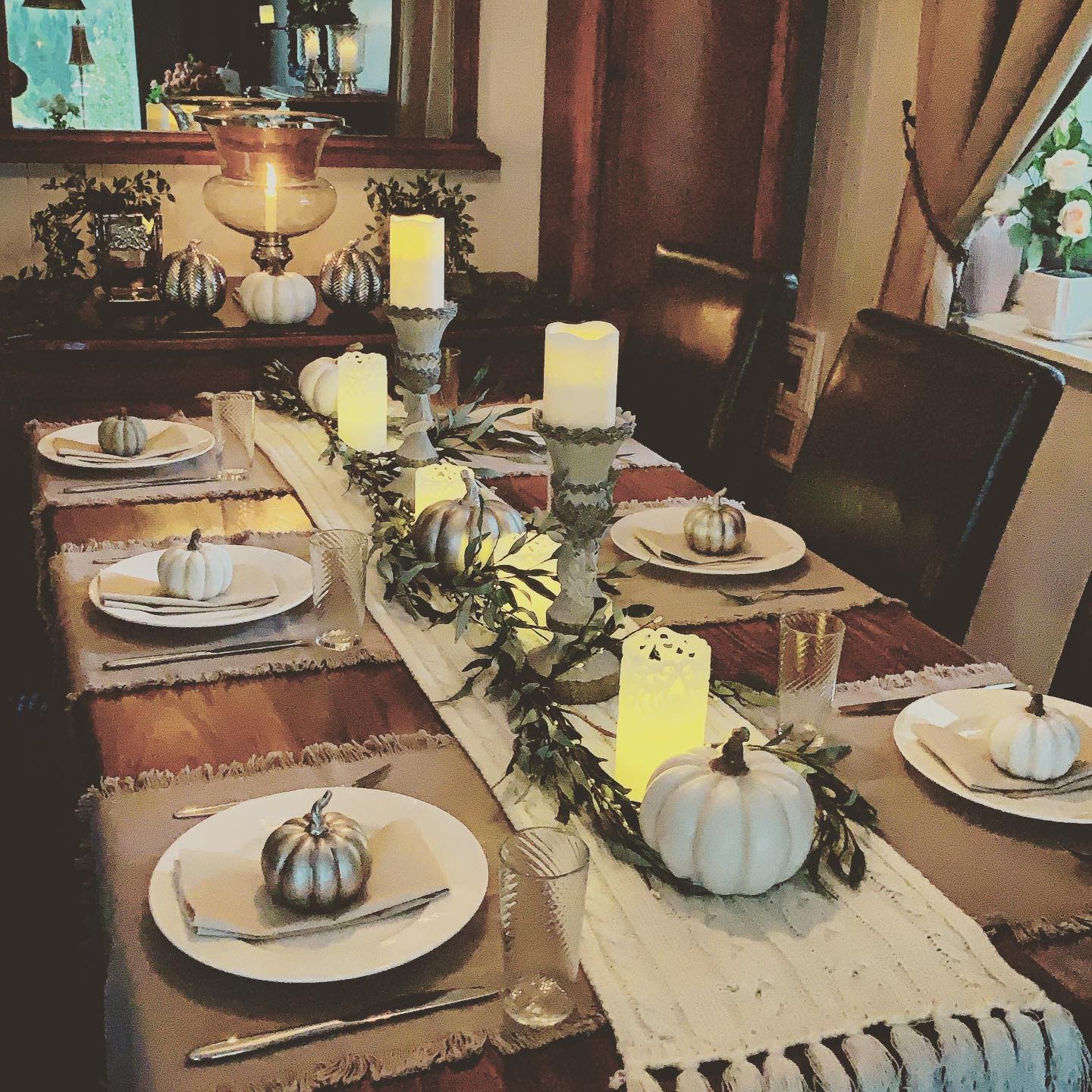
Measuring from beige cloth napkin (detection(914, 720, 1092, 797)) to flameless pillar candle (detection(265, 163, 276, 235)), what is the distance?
1904mm

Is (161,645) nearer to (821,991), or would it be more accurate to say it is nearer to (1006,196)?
(821,991)

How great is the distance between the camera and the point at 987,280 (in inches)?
106

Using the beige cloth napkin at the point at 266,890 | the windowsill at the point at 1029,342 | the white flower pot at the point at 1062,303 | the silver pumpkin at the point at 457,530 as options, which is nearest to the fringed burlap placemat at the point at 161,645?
the silver pumpkin at the point at 457,530

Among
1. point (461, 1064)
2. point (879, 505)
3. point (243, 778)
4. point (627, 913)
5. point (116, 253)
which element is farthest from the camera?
point (116, 253)

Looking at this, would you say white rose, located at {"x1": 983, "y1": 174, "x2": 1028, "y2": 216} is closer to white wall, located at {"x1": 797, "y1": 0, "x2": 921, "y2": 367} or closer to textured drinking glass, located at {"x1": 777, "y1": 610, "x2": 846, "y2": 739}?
white wall, located at {"x1": 797, "y1": 0, "x2": 921, "y2": 367}

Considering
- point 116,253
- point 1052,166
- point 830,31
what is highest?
point 830,31

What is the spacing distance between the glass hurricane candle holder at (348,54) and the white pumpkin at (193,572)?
75.3 inches

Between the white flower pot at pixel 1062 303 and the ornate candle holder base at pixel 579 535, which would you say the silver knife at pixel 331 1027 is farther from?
the white flower pot at pixel 1062 303

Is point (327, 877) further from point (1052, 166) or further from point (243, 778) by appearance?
point (1052, 166)

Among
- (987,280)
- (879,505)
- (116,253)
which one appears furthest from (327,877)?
(987,280)

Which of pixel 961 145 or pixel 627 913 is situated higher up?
pixel 961 145

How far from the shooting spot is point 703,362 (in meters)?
2.24

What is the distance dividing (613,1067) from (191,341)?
6.39ft

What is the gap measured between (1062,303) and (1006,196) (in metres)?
0.23
